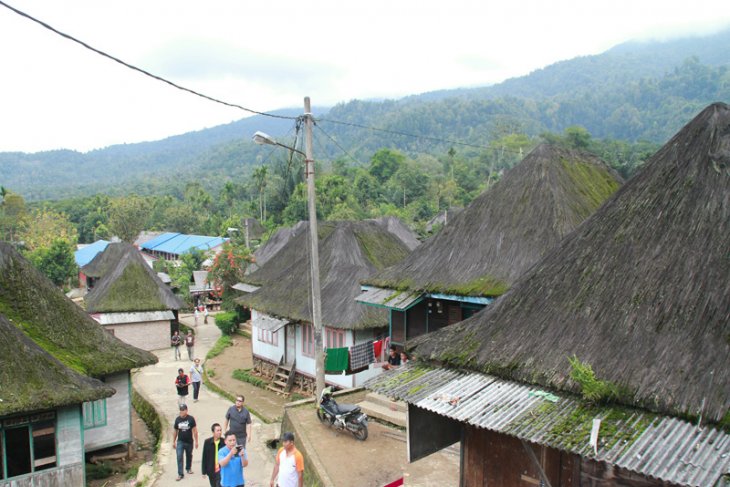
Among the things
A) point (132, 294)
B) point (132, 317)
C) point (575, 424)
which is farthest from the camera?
point (132, 294)

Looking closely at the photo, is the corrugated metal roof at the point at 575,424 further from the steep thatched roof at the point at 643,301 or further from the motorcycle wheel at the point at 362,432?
the motorcycle wheel at the point at 362,432

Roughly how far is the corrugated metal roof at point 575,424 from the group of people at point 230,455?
161 centimetres

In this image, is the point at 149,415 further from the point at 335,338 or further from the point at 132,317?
the point at 132,317

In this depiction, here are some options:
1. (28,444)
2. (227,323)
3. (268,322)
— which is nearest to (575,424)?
(28,444)

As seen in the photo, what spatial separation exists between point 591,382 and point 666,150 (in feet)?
12.2

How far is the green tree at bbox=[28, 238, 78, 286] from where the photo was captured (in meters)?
42.4

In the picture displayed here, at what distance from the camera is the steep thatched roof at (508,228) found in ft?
40.7

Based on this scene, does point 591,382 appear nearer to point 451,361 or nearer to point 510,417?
point 510,417

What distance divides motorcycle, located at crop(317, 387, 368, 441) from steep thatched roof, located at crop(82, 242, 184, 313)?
A: 1713cm

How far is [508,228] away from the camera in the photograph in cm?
1323

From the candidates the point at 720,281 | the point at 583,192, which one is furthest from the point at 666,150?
the point at 583,192

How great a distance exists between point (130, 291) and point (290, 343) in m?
11.3

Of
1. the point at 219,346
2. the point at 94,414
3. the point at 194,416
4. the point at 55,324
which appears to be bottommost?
the point at 219,346

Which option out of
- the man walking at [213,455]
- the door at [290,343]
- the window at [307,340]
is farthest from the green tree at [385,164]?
the man walking at [213,455]
